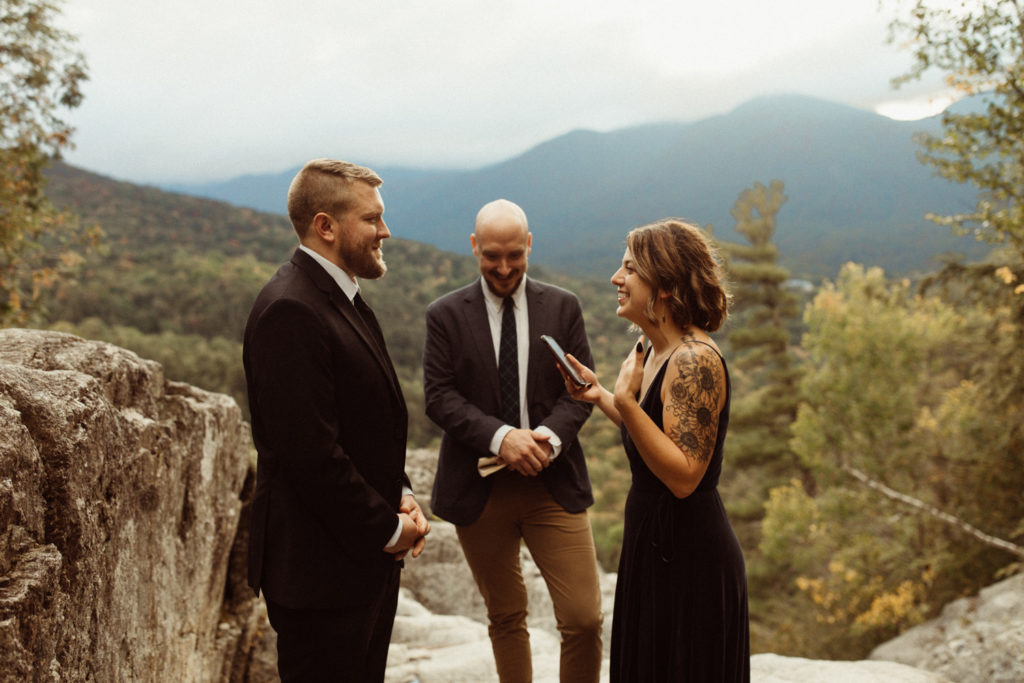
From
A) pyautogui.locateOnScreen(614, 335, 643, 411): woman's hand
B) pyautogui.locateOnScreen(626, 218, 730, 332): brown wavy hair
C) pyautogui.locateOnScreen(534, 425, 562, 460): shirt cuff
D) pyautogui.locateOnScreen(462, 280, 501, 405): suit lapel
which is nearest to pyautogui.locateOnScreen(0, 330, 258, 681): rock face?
pyautogui.locateOnScreen(462, 280, 501, 405): suit lapel

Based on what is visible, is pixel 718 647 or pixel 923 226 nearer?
pixel 718 647

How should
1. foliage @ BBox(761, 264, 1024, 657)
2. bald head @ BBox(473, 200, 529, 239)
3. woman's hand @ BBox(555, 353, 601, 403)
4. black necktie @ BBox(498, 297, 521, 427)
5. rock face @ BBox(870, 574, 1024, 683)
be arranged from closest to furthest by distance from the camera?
woman's hand @ BBox(555, 353, 601, 403), bald head @ BBox(473, 200, 529, 239), black necktie @ BBox(498, 297, 521, 427), rock face @ BBox(870, 574, 1024, 683), foliage @ BBox(761, 264, 1024, 657)

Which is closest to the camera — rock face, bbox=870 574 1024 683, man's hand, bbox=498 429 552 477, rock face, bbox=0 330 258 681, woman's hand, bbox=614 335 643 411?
rock face, bbox=0 330 258 681

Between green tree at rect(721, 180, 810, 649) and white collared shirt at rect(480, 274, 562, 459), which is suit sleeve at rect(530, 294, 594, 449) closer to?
white collared shirt at rect(480, 274, 562, 459)

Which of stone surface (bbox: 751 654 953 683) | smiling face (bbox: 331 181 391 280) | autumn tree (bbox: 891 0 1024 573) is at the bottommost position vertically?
stone surface (bbox: 751 654 953 683)

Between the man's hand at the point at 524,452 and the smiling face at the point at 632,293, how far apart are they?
759 mm

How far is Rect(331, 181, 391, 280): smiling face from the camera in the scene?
240 cm

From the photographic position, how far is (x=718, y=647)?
2.49 meters

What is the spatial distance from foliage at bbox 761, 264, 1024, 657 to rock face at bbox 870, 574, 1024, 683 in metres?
2.33

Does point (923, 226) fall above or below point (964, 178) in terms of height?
above

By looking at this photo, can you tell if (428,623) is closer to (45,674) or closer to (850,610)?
(45,674)

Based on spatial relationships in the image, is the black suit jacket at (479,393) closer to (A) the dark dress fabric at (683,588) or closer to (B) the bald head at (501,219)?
(B) the bald head at (501,219)

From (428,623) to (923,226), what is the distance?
196 metres

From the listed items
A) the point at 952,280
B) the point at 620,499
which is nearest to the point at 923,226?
the point at 620,499
